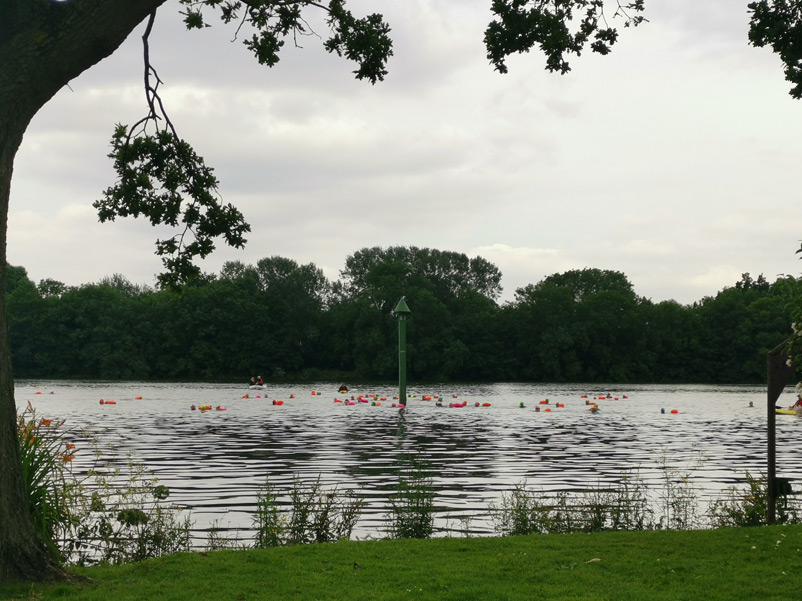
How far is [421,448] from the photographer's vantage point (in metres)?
25.6

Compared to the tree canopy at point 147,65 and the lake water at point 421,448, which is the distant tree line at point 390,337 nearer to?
the lake water at point 421,448

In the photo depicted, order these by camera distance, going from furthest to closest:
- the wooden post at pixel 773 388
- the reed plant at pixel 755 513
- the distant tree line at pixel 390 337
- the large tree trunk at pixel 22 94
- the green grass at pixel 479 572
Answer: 1. the distant tree line at pixel 390 337
2. the reed plant at pixel 755 513
3. the wooden post at pixel 773 388
4. the large tree trunk at pixel 22 94
5. the green grass at pixel 479 572

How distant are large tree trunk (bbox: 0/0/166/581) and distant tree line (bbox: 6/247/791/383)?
9142 centimetres

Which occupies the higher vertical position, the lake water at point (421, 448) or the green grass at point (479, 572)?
the green grass at point (479, 572)

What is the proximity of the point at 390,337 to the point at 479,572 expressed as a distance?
9518cm

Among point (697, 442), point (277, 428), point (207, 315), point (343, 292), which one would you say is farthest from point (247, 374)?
point (697, 442)

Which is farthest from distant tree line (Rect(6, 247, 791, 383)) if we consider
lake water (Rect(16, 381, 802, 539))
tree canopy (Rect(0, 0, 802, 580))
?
tree canopy (Rect(0, 0, 802, 580))

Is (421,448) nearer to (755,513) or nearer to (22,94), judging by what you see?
(755,513)

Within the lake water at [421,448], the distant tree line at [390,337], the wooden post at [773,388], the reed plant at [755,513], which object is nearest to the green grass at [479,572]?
the wooden post at [773,388]

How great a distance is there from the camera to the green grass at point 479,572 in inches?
293

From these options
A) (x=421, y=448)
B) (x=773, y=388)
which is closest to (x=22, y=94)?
(x=773, y=388)

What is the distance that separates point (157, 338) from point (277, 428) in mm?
77456

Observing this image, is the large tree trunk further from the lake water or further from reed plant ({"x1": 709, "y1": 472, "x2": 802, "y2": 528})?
reed plant ({"x1": 709, "y1": 472, "x2": 802, "y2": 528})

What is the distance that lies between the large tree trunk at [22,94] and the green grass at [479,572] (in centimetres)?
40
